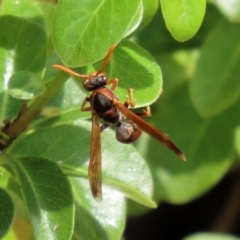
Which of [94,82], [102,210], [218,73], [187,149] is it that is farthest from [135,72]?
[187,149]

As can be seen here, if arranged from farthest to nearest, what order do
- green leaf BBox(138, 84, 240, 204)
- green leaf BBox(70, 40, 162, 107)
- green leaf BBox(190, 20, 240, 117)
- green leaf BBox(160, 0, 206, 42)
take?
1. green leaf BBox(138, 84, 240, 204)
2. green leaf BBox(190, 20, 240, 117)
3. green leaf BBox(70, 40, 162, 107)
4. green leaf BBox(160, 0, 206, 42)

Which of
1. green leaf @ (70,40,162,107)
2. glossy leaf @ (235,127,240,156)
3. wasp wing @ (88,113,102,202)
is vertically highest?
green leaf @ (70,40,162,107)

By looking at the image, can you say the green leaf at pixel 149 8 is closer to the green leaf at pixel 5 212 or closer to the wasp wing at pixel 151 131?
the wasp wing at pixel 151 131

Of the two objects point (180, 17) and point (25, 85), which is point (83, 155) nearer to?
→ point (25, 85)

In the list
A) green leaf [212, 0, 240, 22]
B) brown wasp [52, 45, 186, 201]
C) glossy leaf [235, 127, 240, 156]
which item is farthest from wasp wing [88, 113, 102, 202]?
glossy leaf [235, 127, 240, 156]

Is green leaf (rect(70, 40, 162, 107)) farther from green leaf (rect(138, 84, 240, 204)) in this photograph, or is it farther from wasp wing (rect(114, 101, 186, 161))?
green leaf (rect(138, 84, 240, 204))

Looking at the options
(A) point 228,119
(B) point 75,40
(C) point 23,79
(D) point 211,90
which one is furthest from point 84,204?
(A) point 228,119

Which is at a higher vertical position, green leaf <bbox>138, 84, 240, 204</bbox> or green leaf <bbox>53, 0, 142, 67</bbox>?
green leaf <bbox>53, 0, 142, 67</bbox>

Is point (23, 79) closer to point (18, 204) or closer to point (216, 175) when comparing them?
point (18, 204)
